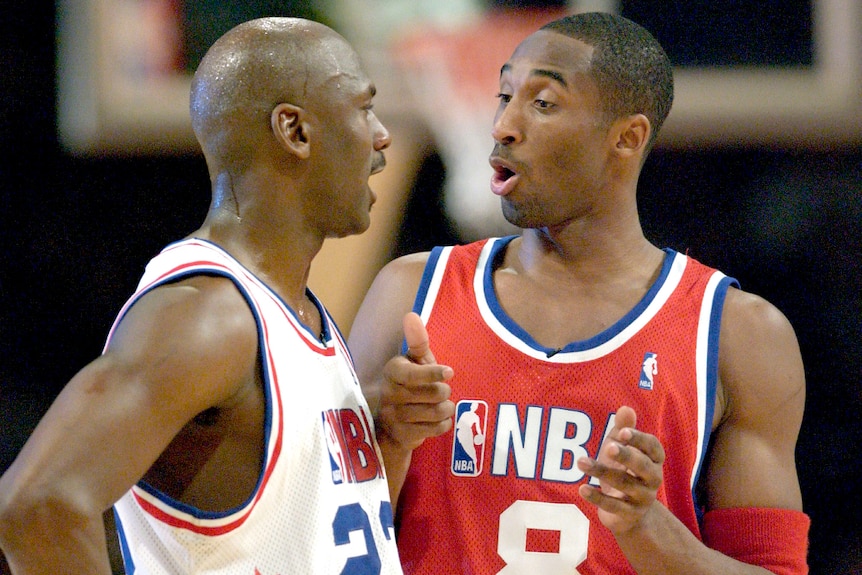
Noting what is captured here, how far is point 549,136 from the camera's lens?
2113 mm

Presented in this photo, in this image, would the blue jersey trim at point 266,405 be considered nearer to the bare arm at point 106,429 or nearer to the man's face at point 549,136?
the bare arm at point 106,429

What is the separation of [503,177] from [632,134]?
0.27 meters

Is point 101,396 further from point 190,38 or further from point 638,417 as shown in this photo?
point 190,38

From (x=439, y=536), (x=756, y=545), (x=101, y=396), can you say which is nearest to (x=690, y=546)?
(x=756, y=545)

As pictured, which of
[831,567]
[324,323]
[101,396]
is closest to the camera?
[101,396]

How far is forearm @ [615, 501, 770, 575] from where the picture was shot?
5.96 ft

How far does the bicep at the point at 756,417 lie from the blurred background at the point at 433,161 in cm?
217

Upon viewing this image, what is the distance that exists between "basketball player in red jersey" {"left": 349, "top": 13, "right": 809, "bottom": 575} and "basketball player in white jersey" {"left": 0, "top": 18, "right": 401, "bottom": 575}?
25 centimetres

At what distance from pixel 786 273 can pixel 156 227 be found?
242cm

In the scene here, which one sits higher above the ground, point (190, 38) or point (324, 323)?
point (190, 38)

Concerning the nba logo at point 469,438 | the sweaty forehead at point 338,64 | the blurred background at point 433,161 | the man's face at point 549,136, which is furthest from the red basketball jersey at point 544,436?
the blurred background at point 433,161

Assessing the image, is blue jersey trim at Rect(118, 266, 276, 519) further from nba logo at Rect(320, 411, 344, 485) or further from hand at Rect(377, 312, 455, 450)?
hand at Rect(377, 312, 455, 450)

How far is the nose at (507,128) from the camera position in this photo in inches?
83.3

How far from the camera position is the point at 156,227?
4414mm
